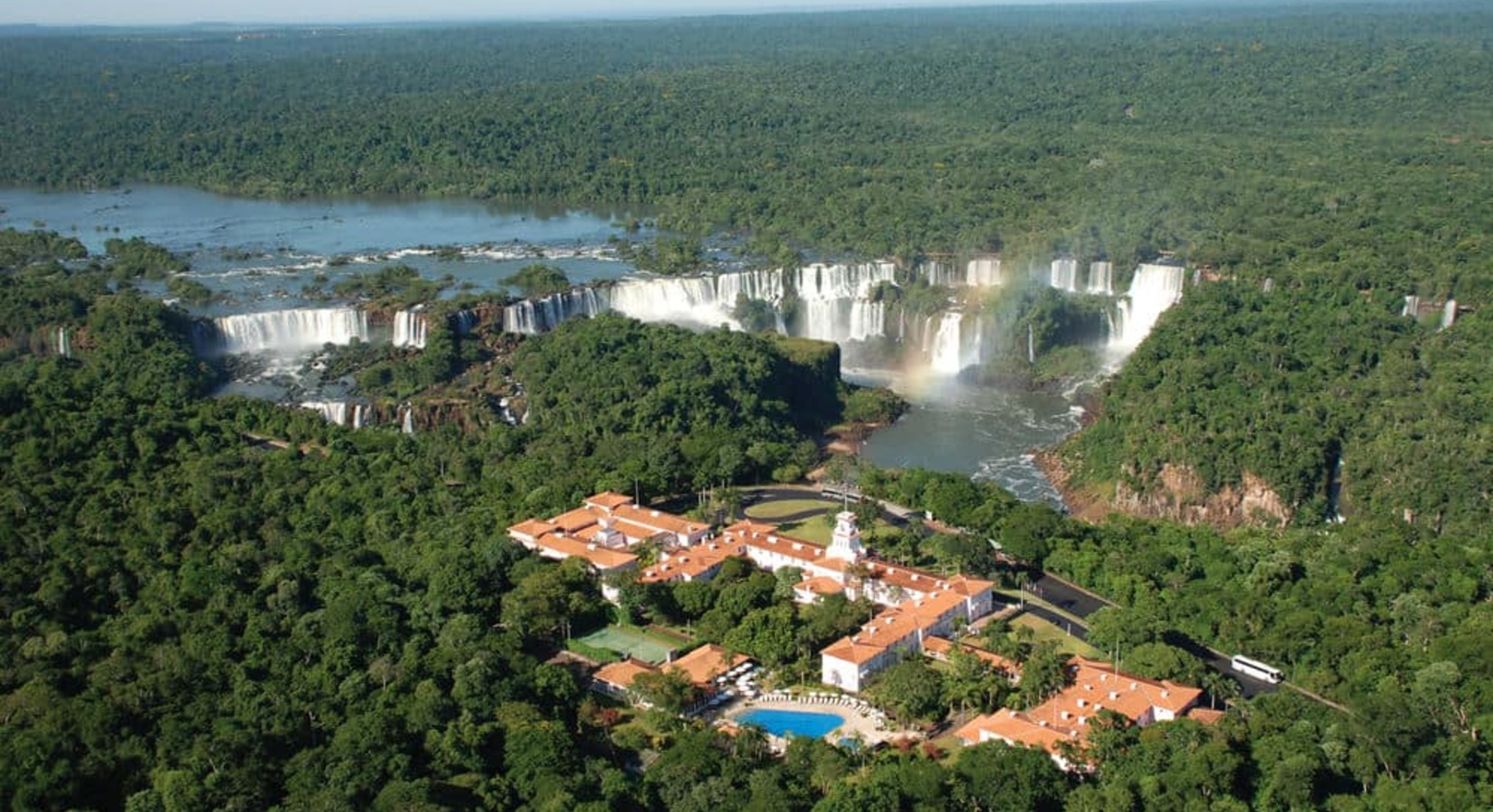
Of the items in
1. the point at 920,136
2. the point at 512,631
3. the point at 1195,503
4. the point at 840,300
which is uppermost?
the point at 920,136

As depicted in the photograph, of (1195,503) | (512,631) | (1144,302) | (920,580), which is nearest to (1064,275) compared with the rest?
(1144,302)

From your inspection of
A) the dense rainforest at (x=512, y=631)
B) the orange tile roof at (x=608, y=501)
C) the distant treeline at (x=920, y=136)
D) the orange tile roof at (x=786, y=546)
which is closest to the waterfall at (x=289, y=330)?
the dense rainforest at (x=512, y=631)

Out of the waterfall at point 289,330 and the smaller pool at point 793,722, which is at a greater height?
the waterfall at point 289,330

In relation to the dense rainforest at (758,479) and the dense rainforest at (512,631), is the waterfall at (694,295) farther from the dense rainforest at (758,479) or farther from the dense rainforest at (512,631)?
the dense rainforest at (512,631)

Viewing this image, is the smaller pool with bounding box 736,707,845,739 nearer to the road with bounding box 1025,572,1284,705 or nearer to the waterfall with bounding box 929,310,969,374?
the road with bounding box 1025,572,1284,705

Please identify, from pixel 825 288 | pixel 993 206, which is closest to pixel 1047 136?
pixel 993 206

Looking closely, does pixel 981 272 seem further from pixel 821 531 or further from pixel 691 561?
pixel 691 561

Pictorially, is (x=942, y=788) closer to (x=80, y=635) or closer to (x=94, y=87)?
(x=80, y=635)
